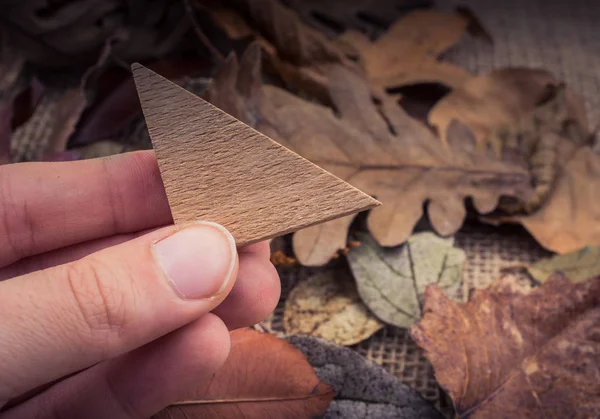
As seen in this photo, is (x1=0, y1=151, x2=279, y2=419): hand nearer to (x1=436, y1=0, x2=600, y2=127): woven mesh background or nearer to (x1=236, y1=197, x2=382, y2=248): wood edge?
(x1=236, y1=197, x2=382, y2=248): wood edge

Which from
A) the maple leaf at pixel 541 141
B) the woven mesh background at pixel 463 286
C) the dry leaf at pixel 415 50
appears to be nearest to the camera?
the woven mesh background at pixel 463 286

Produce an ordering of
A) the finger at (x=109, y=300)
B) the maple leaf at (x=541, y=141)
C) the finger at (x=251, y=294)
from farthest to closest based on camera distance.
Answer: the maple leaf at (x=541, y=141) → the finger at (x=251, y=294) → the finger at (x=109, y=300)

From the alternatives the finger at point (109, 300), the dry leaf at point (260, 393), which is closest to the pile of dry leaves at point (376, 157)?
the dry leaf at point (260, 393)

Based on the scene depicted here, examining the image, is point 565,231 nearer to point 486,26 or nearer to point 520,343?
point 520,343

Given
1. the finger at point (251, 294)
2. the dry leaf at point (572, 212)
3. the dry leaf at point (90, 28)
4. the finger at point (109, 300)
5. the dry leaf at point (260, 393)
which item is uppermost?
the dry leaf at point (90, 28)

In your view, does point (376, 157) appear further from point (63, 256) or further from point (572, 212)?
point (63, 256)

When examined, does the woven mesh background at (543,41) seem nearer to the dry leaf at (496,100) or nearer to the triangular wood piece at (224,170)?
the dry leaf at (496,100)

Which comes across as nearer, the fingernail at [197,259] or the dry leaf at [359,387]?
the fingernail at [197,259]
